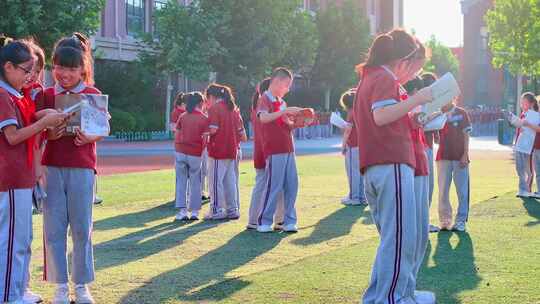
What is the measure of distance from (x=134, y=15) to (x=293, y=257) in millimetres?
38519

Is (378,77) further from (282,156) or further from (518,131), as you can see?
(518,131)

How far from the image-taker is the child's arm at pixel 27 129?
5.43 metres

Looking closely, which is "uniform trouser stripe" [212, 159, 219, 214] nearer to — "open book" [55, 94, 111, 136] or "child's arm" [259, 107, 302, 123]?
"child's arm" [259, 107, 302, 123]

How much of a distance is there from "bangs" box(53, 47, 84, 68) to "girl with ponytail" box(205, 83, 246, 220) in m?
5.60

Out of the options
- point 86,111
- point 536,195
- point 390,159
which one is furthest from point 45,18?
point 390,159

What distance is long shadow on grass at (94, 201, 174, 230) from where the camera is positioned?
10.9 meters

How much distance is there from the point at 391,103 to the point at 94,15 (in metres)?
25.5

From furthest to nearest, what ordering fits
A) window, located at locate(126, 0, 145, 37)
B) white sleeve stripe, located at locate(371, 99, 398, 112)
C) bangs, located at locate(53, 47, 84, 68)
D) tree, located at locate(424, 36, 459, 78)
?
tree, located at locate(424, 36, 459, 78)
window, located at locate(126, 0, 145, 37)
bangs, located at locate(53, 47, 84, 68)
white sleeve stripe, located at locate(371, 99, 398, 112)

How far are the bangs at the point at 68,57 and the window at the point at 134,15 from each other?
38467 mm

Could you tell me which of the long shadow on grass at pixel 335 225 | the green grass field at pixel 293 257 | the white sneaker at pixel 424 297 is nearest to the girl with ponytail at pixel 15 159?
the green grass field at pixel 293 257

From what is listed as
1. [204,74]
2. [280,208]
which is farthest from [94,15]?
[280,208]

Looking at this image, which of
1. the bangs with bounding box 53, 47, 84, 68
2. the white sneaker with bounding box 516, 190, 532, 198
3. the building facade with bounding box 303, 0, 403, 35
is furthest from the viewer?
the building facade with bounding box 303, 0, 403, 35

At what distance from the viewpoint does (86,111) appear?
18.8ft

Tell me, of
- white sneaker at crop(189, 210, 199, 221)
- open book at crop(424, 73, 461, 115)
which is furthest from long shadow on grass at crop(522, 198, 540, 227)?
open book at crop(424, 73, 461, 115)
